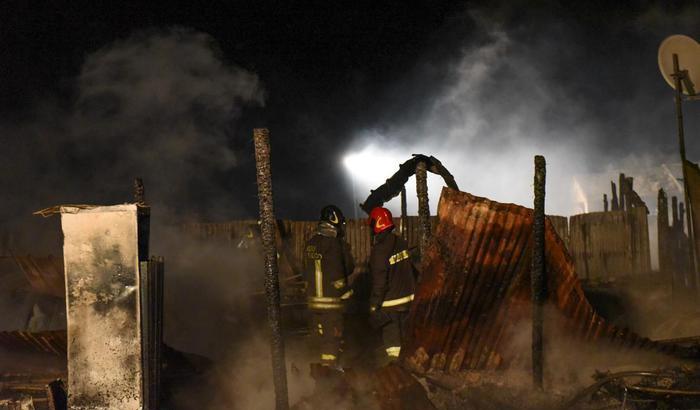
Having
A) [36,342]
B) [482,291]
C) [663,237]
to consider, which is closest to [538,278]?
[482,291]

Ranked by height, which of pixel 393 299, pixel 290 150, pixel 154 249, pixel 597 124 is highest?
pixel 597 124

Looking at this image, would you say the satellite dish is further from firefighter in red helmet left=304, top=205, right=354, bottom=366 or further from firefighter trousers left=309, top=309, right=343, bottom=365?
firefighter trousers left=309, top=309, right=343, bottom=365

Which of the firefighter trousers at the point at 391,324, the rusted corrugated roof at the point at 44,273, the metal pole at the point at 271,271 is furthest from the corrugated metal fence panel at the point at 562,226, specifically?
the rusted corrugated roof at the point at 44,273

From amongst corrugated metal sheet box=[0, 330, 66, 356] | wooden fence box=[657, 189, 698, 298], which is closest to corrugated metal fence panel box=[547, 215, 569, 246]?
wooden fence box=[657, 189, 698, 298]

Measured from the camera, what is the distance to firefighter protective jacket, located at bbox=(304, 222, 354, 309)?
783 centimetres

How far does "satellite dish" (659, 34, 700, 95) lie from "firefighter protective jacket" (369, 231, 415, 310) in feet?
18.9

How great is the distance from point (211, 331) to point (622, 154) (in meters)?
47.8

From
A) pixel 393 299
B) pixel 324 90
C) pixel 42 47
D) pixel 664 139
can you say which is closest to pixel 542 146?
pixel 664 139

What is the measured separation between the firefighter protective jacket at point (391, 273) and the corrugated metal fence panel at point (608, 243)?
776 cm

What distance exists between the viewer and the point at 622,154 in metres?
50.4

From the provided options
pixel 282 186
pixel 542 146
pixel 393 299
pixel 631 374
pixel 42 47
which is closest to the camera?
pixel 631 374

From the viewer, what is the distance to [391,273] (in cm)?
777

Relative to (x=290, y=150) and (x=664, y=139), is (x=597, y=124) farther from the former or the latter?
(x=290, y=150)

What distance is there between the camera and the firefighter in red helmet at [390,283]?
25.2ft
